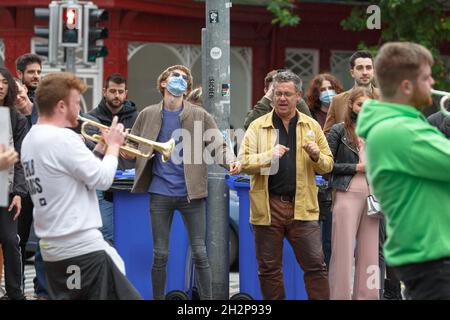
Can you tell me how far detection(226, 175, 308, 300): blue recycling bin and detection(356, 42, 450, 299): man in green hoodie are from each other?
12.5 ft

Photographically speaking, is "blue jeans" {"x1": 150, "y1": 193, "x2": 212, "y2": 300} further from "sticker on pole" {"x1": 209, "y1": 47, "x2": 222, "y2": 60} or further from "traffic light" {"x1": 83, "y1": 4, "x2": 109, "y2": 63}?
"traffic light" {"x1": 83, "y1": 4, "x2": 109, "y2": 63}

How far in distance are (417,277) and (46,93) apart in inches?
95.6

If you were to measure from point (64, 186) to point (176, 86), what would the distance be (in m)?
3.05

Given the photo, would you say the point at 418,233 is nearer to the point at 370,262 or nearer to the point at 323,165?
the point at 323,165

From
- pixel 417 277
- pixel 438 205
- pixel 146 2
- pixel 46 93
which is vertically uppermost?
pixel 146 2

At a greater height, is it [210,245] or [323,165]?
[323,165]

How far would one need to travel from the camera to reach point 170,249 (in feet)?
32.4

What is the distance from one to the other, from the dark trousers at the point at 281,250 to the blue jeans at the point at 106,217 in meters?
1.98

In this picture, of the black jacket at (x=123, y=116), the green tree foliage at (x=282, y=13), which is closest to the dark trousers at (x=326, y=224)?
the black jacket at (x=123, y=116)

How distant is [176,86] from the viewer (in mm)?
9367

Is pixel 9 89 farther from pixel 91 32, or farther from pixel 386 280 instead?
pixel 91 32

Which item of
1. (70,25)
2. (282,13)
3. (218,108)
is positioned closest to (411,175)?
(218,108)
